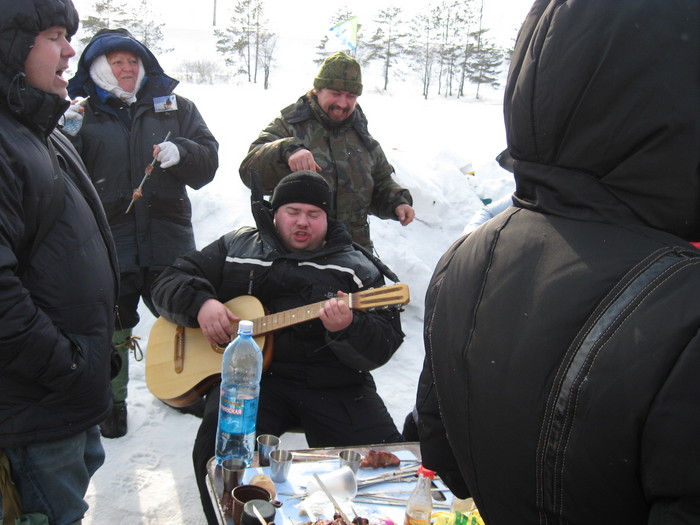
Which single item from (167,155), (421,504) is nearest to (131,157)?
(167,155)

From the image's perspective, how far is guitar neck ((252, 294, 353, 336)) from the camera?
2.91 m

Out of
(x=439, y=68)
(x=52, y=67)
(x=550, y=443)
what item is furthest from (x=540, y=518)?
(x=439, y=68)

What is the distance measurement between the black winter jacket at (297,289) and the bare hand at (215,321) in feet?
0.22

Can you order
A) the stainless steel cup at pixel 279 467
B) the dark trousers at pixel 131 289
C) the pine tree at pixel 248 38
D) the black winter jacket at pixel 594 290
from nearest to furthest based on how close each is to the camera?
the black winter jacket at pixel 594 290, the stainless steel cup at pixel 279 467, the dark trousers at pixel 131 289, the pine tree at pixel 248 38

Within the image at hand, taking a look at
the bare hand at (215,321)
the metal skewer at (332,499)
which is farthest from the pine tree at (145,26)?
the metal skewer at (332,499)

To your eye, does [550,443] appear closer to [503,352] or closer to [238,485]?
[503,352]

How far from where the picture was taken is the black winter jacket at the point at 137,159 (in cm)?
356

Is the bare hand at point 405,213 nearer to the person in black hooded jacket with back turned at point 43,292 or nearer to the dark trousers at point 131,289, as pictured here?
the dark trousers at point 131,289

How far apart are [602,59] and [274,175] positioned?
9.81 feet

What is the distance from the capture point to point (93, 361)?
1.99 m

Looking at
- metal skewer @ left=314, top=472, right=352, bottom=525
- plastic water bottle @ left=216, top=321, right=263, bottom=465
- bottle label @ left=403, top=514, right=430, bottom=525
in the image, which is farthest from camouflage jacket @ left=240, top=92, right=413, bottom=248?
bottle label @ left=403, top=514, right=430, bottom=525

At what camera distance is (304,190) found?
3.21m

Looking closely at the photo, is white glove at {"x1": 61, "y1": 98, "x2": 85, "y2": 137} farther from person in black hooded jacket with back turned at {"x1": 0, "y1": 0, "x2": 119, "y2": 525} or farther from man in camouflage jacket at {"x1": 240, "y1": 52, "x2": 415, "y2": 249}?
person in black hooded jacket with back turned at {"x1": 0, "y1": 0, "x2": 119, "y2": 525}

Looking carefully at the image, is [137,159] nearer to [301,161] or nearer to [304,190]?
[301,161]
